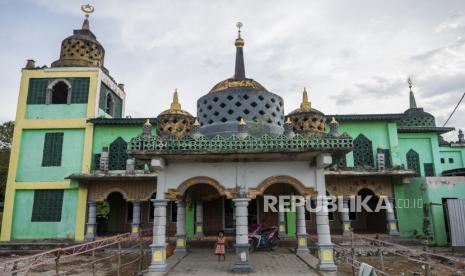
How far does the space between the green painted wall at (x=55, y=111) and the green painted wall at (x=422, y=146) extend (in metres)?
20.2

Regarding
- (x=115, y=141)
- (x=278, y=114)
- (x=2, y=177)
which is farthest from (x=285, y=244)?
(x=2, y=177)

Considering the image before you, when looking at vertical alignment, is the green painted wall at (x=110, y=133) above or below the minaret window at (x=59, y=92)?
below

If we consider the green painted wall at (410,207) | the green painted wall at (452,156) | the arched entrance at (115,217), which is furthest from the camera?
the green painted wall at (452,156)

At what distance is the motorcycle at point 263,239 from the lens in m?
13.5

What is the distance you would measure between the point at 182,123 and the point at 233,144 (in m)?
2.33

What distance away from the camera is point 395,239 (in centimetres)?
1712

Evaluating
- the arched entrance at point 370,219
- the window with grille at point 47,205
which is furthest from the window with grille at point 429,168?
the window with grille at point 47,205

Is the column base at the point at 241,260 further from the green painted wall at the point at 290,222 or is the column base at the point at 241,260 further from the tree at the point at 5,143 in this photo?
the tree at the point at 5,143

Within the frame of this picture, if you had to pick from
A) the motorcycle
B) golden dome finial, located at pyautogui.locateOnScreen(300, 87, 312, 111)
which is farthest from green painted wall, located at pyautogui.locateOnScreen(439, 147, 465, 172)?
golden dome finial, located at pyautogui.locateOnScreen(300, 87, 312, 111)

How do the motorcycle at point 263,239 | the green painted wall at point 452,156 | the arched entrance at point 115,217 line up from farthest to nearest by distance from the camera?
the green painted wall at point 452,156 < the arched entrance at point 115,217 < the motorcycle at point 263,239

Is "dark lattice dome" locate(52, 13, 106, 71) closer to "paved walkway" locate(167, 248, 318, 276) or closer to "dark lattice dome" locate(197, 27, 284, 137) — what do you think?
"dark lattice dome" locate(197, 27, 284, 137)

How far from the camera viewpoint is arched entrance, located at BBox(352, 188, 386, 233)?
66.1 feet

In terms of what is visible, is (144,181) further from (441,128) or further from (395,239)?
(441,128)

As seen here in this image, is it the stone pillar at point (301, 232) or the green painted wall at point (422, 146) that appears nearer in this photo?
the stone pillar at point (301, 232)
